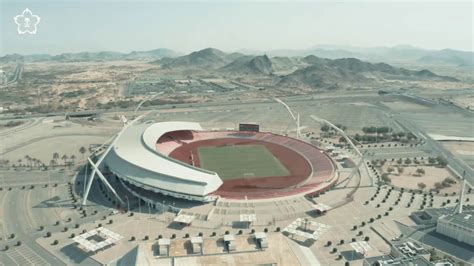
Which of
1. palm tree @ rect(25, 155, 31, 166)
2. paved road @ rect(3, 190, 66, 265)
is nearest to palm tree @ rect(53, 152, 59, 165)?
palm tree @ rect(25, 155, 31, 166)

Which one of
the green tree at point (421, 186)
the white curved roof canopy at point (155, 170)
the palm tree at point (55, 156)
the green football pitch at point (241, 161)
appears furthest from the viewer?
the palm tree at point (55, 156)

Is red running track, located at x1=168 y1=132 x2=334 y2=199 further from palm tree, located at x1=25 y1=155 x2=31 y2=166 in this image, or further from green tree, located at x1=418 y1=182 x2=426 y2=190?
palm tree, located at x1=25 y1=155 x2=31 y2=166

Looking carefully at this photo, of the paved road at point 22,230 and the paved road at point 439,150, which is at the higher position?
the paved road at point 439,150

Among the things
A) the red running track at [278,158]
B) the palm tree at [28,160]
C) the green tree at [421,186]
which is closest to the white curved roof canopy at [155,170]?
the red running track at [278,158]

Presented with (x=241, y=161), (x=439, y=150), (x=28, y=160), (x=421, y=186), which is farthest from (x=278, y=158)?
(x=28, y=160)

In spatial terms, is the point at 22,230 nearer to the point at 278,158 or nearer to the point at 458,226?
the point at 278,158

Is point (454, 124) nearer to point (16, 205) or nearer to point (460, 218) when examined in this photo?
point (460, 218)

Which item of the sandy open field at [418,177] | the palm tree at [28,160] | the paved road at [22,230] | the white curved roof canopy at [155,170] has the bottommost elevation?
the paved road at [22,230]

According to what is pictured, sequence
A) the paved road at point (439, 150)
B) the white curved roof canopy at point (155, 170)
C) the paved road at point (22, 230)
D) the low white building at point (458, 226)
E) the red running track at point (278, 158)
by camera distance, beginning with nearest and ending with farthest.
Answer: the paved road at point (22, 230)
the low white building at point (458, 226)
the white curved roof canopy at point (155, 170)
the red running track at point (278, 158)
the paved road at point (439, 150)

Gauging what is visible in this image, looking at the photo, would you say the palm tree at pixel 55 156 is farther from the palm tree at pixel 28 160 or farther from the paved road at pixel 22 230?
the paved road at pixel 22 230
